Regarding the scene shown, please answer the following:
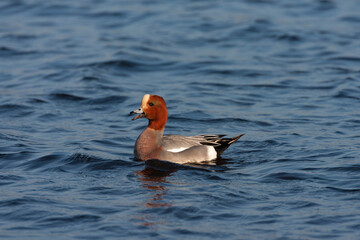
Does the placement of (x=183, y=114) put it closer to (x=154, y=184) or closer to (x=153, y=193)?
(x=154, y=184)

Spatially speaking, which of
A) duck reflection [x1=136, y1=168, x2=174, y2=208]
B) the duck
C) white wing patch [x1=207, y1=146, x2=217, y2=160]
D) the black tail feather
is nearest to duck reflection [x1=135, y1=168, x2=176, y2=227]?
duck reflection [x1=136, y1=168, x2=174, y2=208]

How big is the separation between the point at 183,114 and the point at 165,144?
319 cm

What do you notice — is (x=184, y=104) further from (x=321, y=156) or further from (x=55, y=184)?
(x=55, y=184)

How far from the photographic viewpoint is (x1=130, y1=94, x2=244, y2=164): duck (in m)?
10.6

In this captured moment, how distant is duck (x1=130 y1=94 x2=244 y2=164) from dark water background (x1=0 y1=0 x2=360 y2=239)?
29 centimetres

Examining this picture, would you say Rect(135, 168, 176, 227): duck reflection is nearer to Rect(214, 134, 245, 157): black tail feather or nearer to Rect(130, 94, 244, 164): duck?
Rect(130, 94, 244, 164): duck

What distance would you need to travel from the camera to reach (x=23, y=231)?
25.5ft

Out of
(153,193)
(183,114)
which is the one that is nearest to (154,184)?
(153,193)

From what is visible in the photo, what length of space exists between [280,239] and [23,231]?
3117mm

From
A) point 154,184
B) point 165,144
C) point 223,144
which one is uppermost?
point 165,144

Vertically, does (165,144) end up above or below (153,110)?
below

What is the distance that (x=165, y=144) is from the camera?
421 inches

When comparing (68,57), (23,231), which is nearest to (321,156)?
(23,231)

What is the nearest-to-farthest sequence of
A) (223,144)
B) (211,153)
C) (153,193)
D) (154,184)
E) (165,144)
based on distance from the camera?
(153,193) → (154,184) → (165,144) → (211,153) → (223,144)
